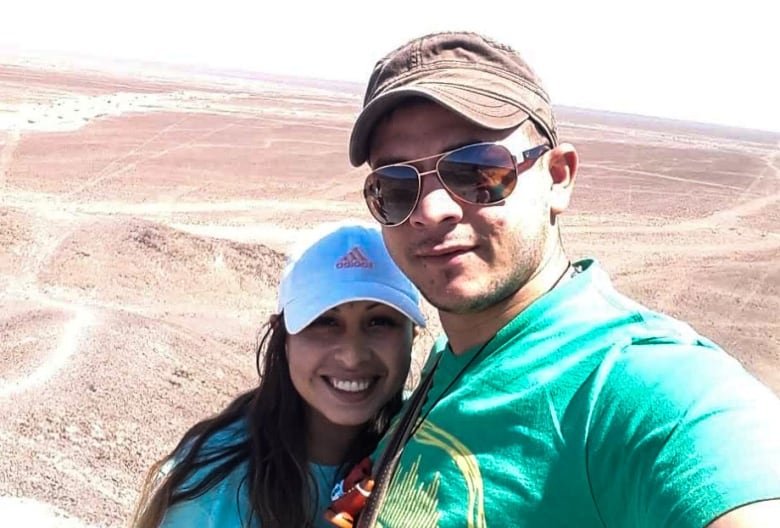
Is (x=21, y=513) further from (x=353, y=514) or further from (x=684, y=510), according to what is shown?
(x=684, y=510)

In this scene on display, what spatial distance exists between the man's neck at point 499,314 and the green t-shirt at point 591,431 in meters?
0.09

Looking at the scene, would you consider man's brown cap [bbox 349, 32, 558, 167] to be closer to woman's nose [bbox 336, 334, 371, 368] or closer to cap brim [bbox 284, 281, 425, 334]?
cap brim [bbox 284, 281, 425, 334]

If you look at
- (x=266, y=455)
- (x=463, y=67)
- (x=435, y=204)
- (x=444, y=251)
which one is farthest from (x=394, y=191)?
(x=266, y=455)

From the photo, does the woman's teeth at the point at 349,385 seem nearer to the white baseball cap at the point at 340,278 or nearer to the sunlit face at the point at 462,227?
the white baseball cap at the point at 340,278

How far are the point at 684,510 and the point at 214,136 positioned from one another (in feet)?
115

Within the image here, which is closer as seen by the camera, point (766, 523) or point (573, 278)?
point (766, 523)

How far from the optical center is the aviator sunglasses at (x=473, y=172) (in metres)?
1.95

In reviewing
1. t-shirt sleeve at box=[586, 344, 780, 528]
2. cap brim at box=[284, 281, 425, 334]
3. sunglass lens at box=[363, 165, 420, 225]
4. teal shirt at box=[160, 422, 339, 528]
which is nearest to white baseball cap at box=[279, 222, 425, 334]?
cap brim at box=[284, 281, 425, 334]

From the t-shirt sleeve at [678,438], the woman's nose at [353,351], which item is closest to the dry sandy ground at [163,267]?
the woman's nose at [353,351]

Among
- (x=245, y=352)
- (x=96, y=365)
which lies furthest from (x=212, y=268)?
(x=96, y=365)

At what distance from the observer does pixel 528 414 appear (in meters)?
1.60

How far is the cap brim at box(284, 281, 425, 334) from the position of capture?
249cm

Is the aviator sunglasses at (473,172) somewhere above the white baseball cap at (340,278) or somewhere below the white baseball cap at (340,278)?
above

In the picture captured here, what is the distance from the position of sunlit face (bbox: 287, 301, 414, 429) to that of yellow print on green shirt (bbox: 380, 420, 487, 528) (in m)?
0.75
